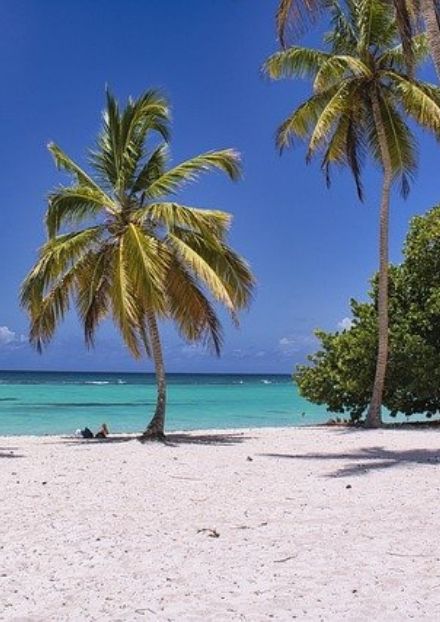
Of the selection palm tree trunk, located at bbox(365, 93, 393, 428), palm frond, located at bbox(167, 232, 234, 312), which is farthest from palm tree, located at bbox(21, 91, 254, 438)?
palm tree trunk, located at bbox(365, 93, 393, 428)

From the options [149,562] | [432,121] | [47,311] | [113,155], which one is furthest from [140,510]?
[432,121]

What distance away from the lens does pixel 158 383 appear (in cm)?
1453

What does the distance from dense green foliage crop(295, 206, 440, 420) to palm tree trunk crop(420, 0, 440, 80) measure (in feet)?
27.1

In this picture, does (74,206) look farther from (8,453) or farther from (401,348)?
(401,348)

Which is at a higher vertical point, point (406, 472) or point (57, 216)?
point (57, 216)

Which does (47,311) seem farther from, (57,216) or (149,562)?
(149,562)

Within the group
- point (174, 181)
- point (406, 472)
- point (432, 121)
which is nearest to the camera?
point (406, 472)

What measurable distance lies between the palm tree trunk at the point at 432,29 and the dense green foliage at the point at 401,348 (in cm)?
826

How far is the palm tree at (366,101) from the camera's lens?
16.6 m

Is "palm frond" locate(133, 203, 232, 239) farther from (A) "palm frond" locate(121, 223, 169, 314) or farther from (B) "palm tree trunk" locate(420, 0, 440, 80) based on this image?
(B) "palm tree trunk" locate(420, 0, 440, 80)

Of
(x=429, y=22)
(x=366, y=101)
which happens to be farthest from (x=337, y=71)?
(x=429, y=22)

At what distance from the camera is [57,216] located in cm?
1450

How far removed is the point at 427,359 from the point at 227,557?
13495mm

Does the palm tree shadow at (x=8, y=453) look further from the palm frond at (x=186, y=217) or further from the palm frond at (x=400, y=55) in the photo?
the palm frond at (x=400, y=55)
